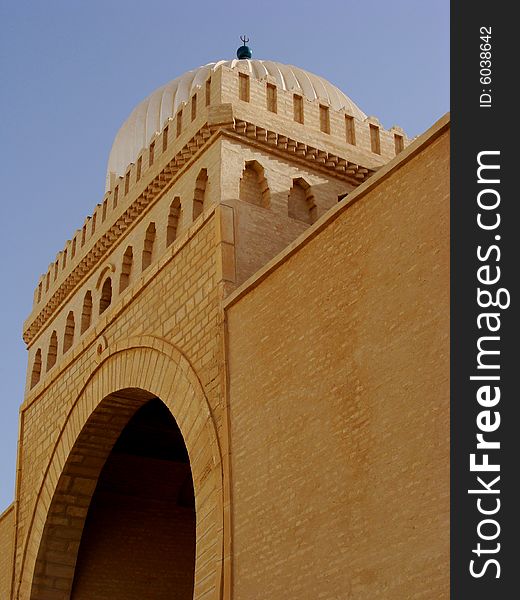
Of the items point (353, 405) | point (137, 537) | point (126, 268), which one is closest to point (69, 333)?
point (126, 268)

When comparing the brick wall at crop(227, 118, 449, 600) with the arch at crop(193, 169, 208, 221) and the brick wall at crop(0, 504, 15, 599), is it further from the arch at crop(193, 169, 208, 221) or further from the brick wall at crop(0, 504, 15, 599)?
the brick wall at crop(0, 504, 15, 599)

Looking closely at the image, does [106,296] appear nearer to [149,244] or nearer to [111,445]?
[149,244]

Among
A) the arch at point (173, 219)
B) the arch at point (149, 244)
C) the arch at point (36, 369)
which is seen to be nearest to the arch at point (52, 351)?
the arch at point (36, 369)

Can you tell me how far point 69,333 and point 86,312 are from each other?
639 mm

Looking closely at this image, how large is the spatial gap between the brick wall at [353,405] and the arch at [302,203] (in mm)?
2095

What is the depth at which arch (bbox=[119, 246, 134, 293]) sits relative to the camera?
1206 centimetres

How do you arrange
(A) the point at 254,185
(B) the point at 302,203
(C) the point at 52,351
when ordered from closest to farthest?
1. (A) the point at 254,185
2. (B) the point at 302,203
3. (C) the point at 52,351

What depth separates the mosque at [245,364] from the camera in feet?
22.8

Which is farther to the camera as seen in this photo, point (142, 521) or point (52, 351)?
point (52, 351)

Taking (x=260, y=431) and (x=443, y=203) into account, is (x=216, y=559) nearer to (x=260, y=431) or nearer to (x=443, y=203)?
(x=260, y=431)

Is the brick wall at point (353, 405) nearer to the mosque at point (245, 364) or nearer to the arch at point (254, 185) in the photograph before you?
the mosque at point (245, 364)

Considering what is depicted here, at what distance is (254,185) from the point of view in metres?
10.7

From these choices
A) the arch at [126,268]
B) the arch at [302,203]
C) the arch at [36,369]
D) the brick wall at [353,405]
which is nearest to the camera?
the brick wall at [353,405]

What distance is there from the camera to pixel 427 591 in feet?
20.5
